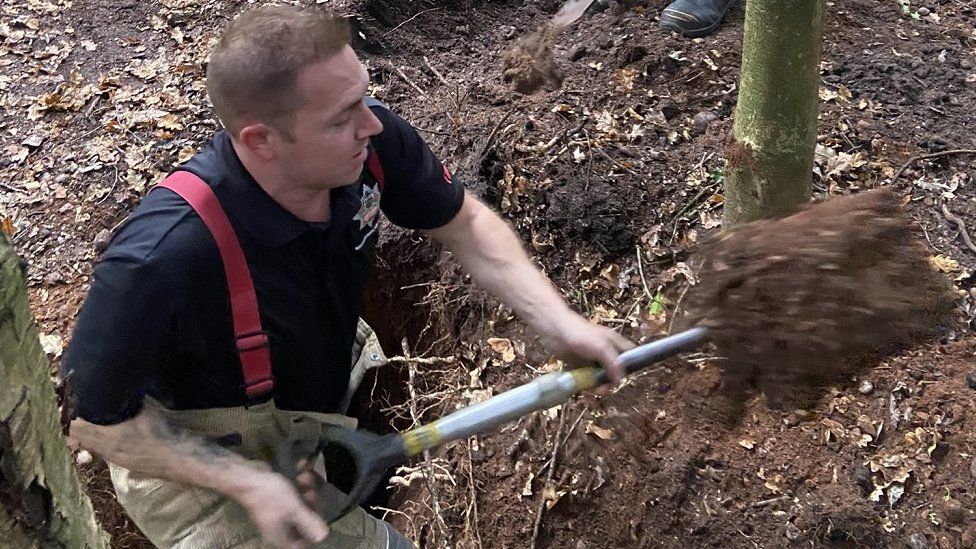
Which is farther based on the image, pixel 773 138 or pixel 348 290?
pixel 773 138

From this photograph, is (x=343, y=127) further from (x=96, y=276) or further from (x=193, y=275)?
(x=96, y=276)

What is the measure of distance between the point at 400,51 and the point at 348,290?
2.76m

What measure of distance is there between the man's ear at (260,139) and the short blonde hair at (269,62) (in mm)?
23

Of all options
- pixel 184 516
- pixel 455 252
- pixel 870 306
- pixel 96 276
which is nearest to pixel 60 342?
pixel 184 516

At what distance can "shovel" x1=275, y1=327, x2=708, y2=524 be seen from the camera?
6.53ft

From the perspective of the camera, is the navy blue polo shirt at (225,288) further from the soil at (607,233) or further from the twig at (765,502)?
the twig at (765,502)

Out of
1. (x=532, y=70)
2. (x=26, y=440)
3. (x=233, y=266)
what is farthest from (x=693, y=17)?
(x=26, y=440)

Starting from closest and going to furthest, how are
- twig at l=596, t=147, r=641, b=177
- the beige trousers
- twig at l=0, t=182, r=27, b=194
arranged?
the beige trousers, twig at l=596, t=147, r=641, b=177, twig at l=0, t=182, r=27, b=194

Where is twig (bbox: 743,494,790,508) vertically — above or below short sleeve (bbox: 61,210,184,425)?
below

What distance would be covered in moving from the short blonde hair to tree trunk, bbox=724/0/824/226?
133 cm

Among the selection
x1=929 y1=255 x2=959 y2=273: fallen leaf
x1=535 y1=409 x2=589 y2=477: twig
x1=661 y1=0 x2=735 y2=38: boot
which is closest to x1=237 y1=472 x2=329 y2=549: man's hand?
x1=535 y1=409 x2=589 y2=477: twig

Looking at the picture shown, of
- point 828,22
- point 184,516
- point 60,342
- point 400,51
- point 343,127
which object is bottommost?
point 60,342

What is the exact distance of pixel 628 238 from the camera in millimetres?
3479

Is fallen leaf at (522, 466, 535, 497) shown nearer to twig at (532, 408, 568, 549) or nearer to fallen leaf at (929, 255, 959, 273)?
twig at (532, 408, 568, 549)
